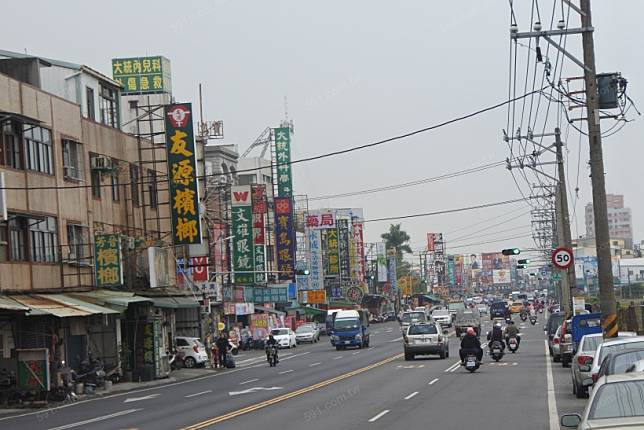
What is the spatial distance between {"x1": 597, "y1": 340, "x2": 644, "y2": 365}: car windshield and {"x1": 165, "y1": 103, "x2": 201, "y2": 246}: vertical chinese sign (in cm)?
2933

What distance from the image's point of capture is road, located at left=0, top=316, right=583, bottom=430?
21.8m

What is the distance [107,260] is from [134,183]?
8.60m

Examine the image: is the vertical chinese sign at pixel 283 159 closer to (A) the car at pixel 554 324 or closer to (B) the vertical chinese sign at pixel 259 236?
(B) the vertical chinese sign at pixel 259 236

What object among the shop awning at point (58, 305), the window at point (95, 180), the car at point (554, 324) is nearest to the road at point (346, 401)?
the car at point (554, 324)

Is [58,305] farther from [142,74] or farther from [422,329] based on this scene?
[142,74]

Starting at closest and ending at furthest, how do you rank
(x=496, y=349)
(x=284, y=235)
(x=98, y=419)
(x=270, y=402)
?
(x=98, y=419) < (x=270, y=402) < (x=496, y=349) < (x=284, y=235)

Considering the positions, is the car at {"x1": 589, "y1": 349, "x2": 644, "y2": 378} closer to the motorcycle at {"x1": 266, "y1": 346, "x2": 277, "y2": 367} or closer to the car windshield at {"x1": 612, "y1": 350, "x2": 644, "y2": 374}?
the car windshield at {"x1": 612, "y1": 350, "x2": 644, "y2": 374}

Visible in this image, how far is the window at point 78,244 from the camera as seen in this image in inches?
1694

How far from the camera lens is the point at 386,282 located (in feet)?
500

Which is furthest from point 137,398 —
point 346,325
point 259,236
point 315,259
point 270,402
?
point 315,259

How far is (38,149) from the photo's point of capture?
41156 mm

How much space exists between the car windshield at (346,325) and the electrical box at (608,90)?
40960mm

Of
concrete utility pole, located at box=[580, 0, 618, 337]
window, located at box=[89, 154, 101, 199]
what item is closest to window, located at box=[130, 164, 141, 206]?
window, located at box=[89, 154, 101, 199]

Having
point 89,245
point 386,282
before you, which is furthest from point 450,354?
point 386,282
